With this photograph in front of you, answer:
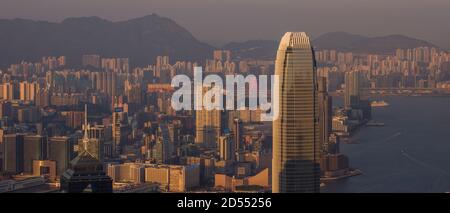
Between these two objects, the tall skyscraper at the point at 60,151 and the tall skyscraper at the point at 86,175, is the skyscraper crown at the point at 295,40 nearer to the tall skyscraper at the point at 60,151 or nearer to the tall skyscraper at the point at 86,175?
the tall skyscraper at the point at 86,175

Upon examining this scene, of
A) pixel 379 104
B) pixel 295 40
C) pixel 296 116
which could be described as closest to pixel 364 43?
pixel 295 40

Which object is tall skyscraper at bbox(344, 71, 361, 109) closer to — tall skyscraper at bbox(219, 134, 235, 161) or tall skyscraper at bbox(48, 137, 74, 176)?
tall skyscraper at bbox(219, 134, 235, 161)

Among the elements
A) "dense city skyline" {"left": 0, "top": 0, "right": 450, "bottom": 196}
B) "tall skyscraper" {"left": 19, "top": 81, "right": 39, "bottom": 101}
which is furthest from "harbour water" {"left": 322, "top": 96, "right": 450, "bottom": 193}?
"tall skyscraper" {"left": 19, "top": 81, "right": 39, "bottom": 101}

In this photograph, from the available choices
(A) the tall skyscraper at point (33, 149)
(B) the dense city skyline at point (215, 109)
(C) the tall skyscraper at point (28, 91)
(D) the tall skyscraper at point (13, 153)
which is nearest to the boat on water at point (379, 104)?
(B) the dense city skyline at point (215, 109)

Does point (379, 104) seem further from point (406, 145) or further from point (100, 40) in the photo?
point (100, 40)
